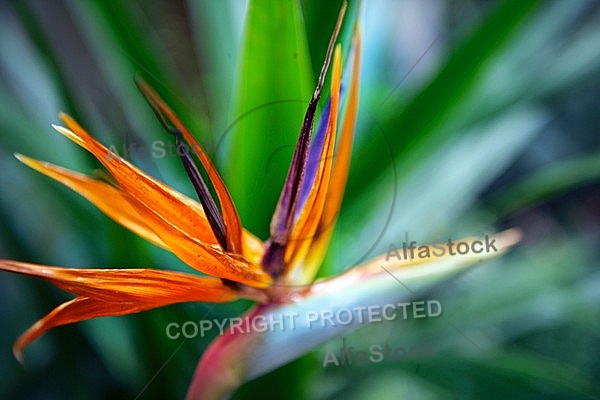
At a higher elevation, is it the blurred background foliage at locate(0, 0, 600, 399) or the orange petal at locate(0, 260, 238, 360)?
the blurred background foliage at locate(0, 0, 600, 399)

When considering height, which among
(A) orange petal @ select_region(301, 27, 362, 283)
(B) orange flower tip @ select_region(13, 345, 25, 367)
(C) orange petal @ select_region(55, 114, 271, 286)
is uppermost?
(A) orange petal @ select_region(301, 27, 362, 283)

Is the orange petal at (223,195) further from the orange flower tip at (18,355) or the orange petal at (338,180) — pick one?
the orange flower tip at (18,355)

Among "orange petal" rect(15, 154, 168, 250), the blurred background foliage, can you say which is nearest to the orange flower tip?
the blurred background foliage

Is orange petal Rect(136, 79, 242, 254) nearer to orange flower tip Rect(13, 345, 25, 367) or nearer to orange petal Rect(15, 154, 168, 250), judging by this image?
orange petal Rect(15, 154, 168, 250)

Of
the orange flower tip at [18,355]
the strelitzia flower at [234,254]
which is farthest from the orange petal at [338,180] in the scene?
the orange flower tip at [18,355]

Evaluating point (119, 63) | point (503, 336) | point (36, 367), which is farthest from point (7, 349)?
point (503, 336)

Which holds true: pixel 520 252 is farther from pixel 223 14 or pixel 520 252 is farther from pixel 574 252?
pixel 223 14

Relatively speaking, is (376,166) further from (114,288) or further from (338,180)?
(114,288)
